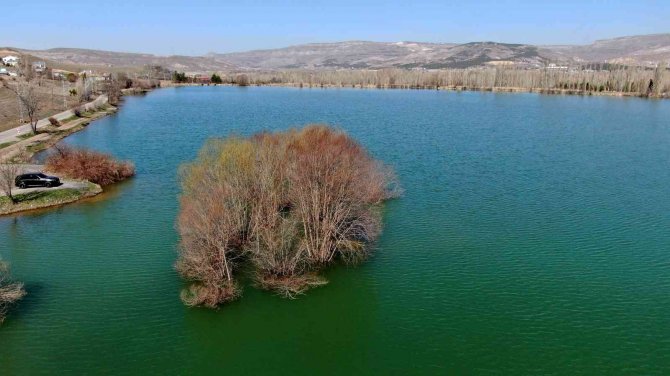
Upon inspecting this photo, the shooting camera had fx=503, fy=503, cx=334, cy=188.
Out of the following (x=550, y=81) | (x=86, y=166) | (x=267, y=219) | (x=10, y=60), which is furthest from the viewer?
(x=10, y=60)

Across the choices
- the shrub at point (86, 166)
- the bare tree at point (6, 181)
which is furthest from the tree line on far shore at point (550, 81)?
the bare tree at point (6, 181)

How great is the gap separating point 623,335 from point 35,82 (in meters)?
135

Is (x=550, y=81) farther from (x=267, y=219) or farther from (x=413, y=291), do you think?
(x=267, y=219)

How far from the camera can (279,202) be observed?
1222 inches

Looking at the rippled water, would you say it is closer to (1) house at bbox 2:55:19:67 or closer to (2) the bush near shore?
(2) the bush near shore

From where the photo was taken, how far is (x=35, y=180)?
41.4m

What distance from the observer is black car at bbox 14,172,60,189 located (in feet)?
134

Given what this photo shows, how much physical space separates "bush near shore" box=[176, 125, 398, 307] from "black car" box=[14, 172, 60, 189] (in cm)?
1504

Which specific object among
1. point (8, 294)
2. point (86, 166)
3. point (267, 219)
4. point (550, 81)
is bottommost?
point (8, 294)

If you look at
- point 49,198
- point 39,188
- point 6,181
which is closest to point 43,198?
point 49,198

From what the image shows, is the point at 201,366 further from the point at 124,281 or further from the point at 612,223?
the point at 612,223

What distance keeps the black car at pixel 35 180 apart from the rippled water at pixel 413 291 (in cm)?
429

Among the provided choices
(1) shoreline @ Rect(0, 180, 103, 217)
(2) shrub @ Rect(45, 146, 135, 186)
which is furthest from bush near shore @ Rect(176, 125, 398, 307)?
(2) shrub @ Rect(45, 146, 135, 186)

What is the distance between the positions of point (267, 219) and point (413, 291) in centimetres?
937
